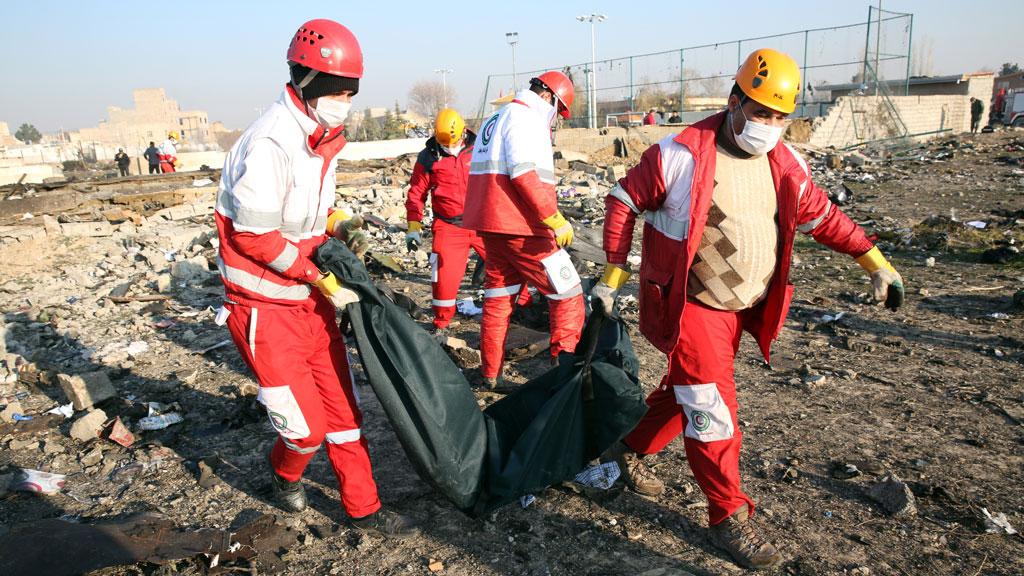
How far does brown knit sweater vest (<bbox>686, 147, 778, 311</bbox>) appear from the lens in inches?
106

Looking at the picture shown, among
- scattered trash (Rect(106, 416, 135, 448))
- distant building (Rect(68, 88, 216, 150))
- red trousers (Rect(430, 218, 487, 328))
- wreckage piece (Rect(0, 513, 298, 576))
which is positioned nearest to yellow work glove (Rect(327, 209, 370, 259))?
wreckage piece (Rect(0, 513, 298, 576))

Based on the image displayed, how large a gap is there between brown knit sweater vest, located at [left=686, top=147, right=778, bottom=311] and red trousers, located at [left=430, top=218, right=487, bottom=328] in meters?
2.68

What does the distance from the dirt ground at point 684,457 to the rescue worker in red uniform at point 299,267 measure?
0.43 meters

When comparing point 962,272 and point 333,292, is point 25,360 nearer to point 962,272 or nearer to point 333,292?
point 333,292

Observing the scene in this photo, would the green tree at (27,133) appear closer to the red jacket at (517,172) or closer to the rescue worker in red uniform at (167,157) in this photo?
the rescue worker in red uniform at (167,157)

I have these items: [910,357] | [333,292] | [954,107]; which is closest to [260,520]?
[333,292]

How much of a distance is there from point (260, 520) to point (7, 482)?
145 centimetres

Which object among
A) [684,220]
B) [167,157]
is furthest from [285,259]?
[167,157]

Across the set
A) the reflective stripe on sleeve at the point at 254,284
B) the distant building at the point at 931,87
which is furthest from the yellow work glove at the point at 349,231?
the distant building at the point at 931,87

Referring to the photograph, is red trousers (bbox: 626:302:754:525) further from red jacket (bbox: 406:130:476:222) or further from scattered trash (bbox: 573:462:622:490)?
red jacket (bbox: 406:130:476:222)

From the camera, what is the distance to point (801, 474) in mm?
3236

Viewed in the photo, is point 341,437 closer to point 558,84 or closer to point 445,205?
point 558,84

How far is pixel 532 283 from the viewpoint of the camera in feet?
13.6

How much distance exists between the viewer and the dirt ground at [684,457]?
2.72 meters
